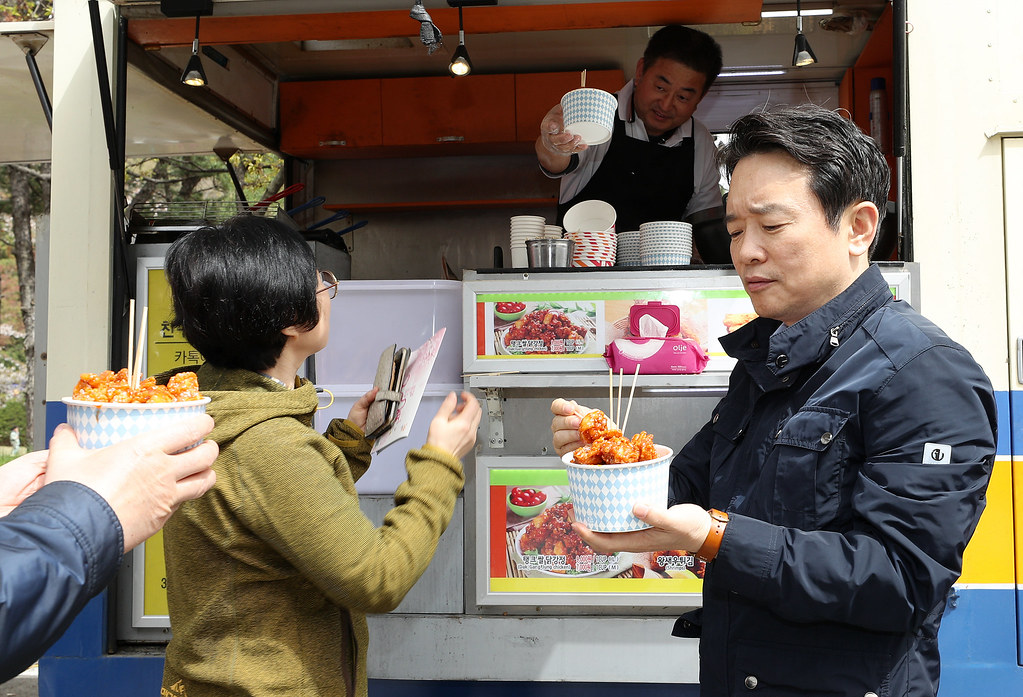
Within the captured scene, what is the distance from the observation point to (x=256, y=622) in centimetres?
163

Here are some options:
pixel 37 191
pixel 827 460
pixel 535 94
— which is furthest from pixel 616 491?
pixel 37 191

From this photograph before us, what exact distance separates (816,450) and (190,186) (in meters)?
16.5

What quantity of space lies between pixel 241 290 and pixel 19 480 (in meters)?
0.60

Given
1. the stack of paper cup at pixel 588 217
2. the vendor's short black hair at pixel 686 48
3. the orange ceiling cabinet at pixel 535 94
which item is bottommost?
the stack of paper cup at pixel 588 217

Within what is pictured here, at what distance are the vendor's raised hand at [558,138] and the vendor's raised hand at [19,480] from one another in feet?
8.67

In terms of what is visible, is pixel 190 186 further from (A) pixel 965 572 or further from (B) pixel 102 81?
(A) pixel 965 572

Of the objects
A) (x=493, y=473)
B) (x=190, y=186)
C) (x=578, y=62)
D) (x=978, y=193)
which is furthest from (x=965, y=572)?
(x=190, y=186)

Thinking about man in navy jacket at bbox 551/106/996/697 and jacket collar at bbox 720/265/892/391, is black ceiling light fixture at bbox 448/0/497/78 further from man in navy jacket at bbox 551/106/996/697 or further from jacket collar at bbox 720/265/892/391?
jacket collar at bbox 720/265/892/391

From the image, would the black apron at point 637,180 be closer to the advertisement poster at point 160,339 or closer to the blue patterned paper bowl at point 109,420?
the advertisement poster at point 160,339

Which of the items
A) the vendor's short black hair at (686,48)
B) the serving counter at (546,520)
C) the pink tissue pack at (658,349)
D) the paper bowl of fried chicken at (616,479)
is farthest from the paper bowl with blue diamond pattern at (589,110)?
the paper bowl of fried chicken at (616,479)

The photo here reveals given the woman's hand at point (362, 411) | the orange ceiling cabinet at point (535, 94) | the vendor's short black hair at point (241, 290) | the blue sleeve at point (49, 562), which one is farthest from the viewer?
the orange ceiling cabinet at point (535, 94)

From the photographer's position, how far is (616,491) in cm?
147

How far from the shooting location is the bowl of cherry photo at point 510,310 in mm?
3189

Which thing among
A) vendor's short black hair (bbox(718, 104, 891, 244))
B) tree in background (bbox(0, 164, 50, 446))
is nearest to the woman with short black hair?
vendor's short black hair (bbox(718, 104, 891, 244))
